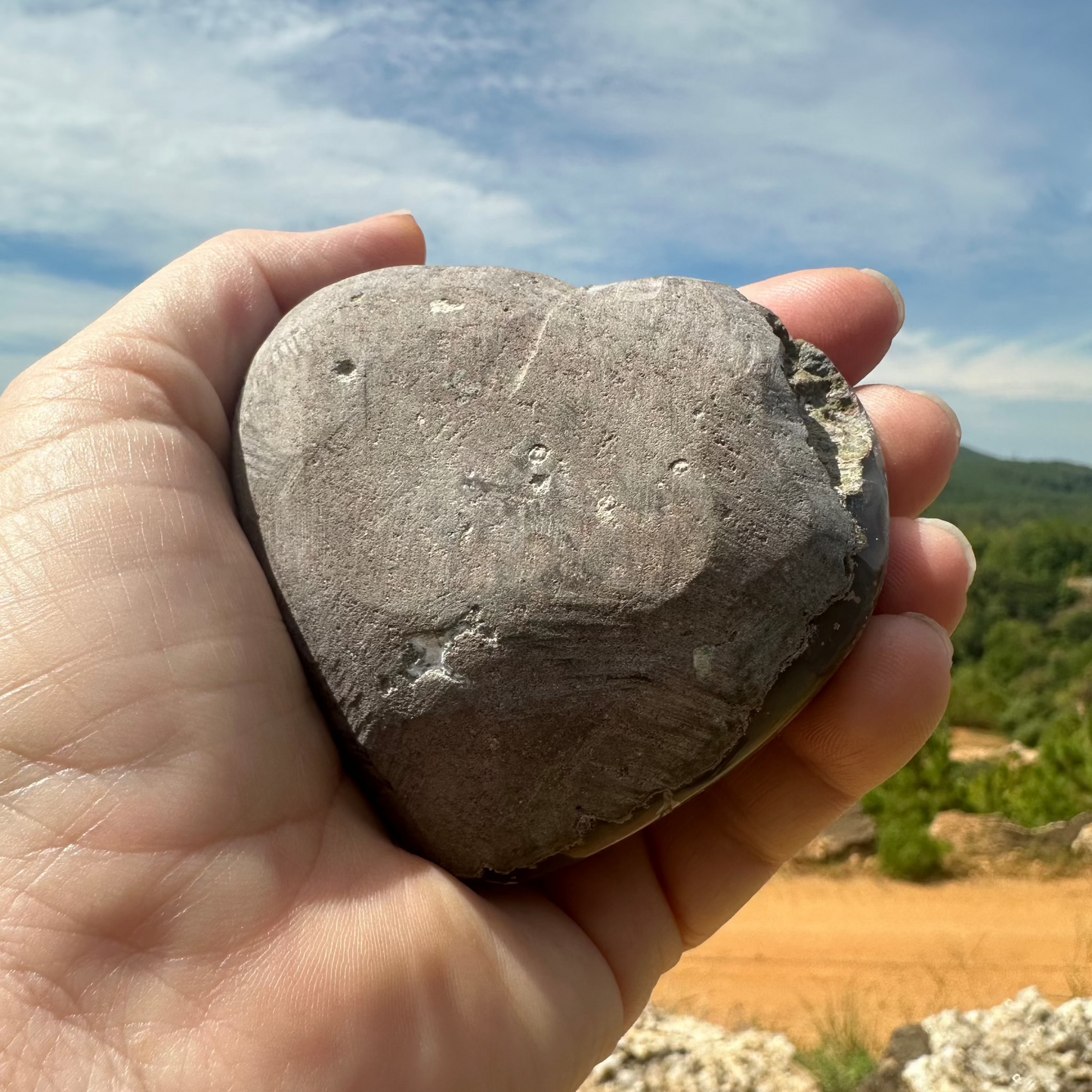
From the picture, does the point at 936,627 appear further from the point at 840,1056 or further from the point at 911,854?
the point at 911,854

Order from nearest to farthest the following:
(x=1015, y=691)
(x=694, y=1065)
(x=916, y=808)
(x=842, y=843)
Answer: (x=694, y=1065) < (x=842, y=843) < (x=916, y=808) < (x=1015, y=691)

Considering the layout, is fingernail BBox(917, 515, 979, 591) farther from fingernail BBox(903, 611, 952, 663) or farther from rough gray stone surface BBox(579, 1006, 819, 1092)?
rough gray stone surface BBox(579, 1006, 819, 1092)

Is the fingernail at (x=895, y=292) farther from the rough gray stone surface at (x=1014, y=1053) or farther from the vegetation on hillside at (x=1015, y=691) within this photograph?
the vegetation on hillside at (x=1015, y=691)

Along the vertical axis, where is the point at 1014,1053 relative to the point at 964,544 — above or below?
below

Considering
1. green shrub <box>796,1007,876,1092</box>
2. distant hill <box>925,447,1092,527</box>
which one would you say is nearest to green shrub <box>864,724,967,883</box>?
green shrub <box>796,1007,876,1092</box>

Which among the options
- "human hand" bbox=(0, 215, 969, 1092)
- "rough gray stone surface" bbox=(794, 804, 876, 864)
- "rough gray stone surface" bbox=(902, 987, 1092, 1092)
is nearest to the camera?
"human hand" bbox=(0, 215, 969, 1092)

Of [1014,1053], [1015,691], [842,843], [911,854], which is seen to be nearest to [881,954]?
[911,854]

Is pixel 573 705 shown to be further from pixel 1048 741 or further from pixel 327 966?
pixel 1048 741

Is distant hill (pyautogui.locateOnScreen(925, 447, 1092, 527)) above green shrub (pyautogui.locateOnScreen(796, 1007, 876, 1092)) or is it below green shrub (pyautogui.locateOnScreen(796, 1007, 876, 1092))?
below
